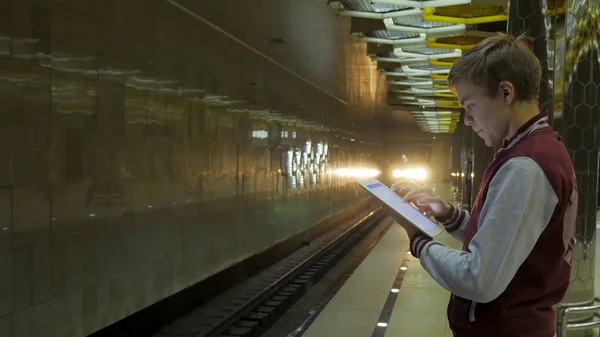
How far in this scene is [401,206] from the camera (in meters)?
1.84

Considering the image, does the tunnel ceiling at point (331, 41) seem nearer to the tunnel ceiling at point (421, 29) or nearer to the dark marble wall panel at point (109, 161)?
the tunnel ceiling at point (421, 29)

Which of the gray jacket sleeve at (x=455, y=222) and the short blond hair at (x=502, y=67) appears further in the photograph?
the gray jacket sleeve at (x=455, y=222)

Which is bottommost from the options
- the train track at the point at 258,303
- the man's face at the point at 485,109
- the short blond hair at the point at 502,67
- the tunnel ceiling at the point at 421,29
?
the train track at the point at 258,303

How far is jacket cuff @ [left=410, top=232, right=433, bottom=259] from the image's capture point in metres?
1.66

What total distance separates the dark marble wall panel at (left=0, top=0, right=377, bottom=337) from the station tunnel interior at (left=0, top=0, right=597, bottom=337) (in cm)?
2

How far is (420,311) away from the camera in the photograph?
611 centimetres

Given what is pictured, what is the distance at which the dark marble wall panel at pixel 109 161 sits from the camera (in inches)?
175

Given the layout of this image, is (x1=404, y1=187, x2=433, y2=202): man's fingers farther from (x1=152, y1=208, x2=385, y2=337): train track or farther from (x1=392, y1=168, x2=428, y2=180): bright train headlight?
(x1=392, y1=168, x2=428, y2=180): bright train headlight

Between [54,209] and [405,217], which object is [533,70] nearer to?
[405,217]

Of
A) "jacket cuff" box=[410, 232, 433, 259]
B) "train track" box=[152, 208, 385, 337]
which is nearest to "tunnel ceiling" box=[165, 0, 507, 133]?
"train track" box=[152, 208, 385, 337]

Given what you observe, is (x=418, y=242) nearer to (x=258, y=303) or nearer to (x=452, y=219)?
(x=452, y=219)

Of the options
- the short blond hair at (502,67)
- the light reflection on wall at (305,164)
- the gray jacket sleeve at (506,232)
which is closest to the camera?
the gray jacket sleeve at (506,232)

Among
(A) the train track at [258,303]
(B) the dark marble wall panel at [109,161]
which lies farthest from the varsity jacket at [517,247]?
(A) the train track at [258,303]

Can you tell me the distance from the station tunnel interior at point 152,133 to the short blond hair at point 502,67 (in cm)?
355
